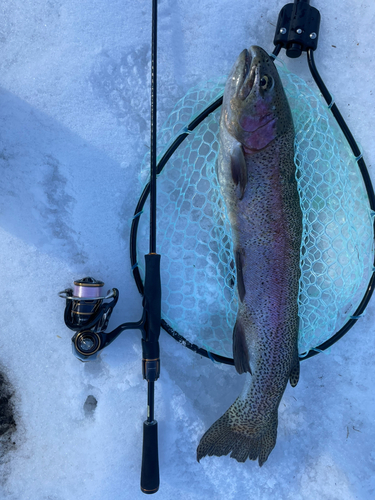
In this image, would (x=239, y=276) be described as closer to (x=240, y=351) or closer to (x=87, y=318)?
(x=240, y=351)

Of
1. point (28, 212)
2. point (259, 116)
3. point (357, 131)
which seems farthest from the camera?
point (357, 131)

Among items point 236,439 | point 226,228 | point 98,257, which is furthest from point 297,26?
point 236,439

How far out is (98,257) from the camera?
211 cm

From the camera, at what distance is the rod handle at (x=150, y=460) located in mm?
1895

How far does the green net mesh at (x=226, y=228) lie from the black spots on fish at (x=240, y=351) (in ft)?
0.60

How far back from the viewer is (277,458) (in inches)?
86.0

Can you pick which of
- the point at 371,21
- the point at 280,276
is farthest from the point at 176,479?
the point at 371,21

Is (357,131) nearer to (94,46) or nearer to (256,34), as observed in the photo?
(256,34)

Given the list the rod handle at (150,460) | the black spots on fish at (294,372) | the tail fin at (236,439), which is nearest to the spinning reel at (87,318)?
the rod handle at (150,460)

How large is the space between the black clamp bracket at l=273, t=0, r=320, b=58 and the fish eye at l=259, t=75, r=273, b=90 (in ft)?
1.09

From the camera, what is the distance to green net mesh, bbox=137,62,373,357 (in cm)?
210

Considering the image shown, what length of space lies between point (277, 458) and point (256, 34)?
249 cm

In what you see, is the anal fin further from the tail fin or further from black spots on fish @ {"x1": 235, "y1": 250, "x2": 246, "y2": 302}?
black spots on fish @ {"x1": 235, "y1": 250, "x2": 246, "y2": 302}

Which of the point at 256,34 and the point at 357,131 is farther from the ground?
the point at 256,34
